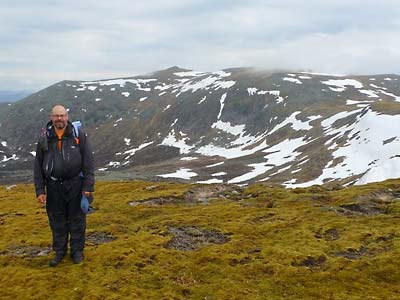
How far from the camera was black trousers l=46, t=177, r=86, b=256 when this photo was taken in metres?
17.7

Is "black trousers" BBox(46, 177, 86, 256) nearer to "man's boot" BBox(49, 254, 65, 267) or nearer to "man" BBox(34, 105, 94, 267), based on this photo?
"man" BBox(34, 105, 94, 267)

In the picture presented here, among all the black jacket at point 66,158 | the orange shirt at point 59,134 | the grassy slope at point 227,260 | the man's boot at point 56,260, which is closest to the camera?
the grassy slope at point 227,260

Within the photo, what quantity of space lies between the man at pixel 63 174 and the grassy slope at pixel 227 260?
179cm

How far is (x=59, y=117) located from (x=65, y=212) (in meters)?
4.00

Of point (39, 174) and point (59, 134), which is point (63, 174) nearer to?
point (39, 174)

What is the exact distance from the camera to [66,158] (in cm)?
1720

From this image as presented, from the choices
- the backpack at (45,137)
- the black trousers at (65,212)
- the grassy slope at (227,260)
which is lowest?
the grassy slope at (227,260)

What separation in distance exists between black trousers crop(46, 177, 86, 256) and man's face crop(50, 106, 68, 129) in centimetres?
220

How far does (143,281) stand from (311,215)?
14.1m

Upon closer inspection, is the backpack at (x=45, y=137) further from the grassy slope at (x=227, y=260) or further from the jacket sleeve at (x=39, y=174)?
the grassy slope at (x=227, y=260)

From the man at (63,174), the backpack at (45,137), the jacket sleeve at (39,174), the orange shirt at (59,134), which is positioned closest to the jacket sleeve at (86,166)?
the man at (63,174)

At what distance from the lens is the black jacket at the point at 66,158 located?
17203 millimetres

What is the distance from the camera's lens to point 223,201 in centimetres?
3594

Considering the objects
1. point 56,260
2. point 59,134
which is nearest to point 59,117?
point 59,134
